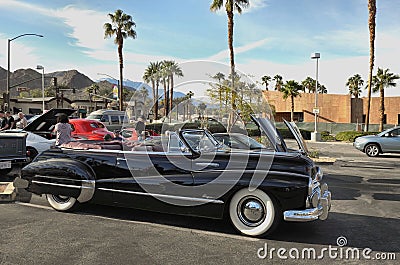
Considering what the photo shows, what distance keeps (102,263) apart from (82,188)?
1997 millimetres

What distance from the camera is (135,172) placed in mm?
5605

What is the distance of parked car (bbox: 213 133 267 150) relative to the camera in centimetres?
651

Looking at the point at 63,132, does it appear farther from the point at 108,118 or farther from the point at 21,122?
the point at 108,118

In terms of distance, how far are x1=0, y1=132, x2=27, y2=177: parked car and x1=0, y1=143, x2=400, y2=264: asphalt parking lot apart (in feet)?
7.44

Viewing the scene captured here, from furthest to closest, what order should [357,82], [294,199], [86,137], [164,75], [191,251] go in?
[357,82], [86,137], [164,75], [294,199], [191,251]

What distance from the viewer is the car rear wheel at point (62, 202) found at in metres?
6.16

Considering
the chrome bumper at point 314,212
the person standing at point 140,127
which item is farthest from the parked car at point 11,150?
the chrome bumper at point 314,212

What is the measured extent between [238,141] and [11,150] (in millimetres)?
5394

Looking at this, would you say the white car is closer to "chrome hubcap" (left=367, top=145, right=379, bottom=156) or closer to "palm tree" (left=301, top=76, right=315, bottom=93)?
"chrome hubcap" (left=367, top=145, right=379, bottom=156)

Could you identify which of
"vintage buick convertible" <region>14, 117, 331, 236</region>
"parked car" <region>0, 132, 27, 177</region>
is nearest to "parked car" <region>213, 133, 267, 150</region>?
"vintage buick convertible" <region>14, 117, 331, 236</region>

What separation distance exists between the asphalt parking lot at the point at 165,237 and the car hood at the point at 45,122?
4206mm

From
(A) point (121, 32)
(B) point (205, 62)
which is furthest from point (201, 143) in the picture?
(A) point (121, 32)

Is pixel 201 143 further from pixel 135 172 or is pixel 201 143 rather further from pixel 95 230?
pixel 95 230

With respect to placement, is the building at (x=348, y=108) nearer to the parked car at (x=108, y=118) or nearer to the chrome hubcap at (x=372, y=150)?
the parked car at (x=108, y=118)
